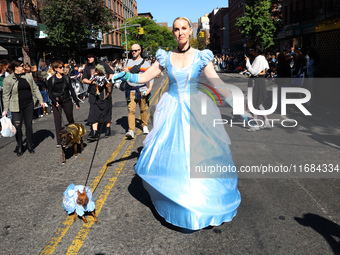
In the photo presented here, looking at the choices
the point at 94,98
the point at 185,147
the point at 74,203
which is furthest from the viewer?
the point at 94,98

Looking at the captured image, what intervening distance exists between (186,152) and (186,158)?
8 cm

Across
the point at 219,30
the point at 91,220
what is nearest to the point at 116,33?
the point at 219,30

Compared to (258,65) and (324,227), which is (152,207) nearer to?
(324,227)

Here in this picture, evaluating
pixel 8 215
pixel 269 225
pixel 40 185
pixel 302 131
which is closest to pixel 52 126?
pixel 40 185

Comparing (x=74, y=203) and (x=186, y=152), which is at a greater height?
(x=186, y=152)

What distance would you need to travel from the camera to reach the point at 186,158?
372cm

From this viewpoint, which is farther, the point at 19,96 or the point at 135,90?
the point at 135,90

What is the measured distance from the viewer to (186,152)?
3.76 meters

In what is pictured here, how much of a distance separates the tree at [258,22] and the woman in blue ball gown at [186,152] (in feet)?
123

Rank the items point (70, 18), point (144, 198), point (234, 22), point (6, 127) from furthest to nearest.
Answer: point (234, 22) → point (70, 18) → point (6, 127) → point (144, 198)

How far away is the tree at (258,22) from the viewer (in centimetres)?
3859

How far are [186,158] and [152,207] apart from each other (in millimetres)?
988

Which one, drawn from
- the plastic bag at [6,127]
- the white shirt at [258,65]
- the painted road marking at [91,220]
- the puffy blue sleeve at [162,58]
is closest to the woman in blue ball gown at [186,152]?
the puffy blue sleeve at [162,58]

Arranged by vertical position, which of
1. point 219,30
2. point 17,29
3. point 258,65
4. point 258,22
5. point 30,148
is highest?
point 219,30
